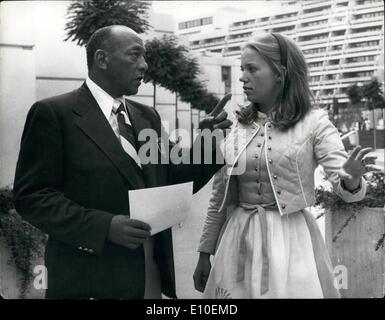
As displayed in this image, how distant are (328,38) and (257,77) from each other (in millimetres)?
762

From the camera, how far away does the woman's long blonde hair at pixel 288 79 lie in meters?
1.81

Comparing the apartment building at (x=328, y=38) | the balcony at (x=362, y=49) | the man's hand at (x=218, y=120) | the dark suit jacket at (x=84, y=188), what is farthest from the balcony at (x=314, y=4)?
the dark suit jacket at (x=84, y=188)

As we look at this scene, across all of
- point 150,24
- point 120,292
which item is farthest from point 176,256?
point 150,24

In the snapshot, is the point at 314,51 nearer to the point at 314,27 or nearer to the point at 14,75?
the point at 314,27

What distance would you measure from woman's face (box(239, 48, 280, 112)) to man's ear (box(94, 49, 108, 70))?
1.66ft

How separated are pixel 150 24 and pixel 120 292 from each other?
1.19 meters

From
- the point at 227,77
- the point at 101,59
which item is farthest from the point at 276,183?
the point at 101,59

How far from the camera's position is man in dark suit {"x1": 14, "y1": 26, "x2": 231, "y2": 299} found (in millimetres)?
1733

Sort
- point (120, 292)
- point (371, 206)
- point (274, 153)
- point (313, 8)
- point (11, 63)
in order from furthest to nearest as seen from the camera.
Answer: point (371, 206)
point (313, 8)
point (11, 63)
point (120, 292)
point (274, 153)

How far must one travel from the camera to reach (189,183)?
6.43 ft

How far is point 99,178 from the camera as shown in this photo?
182 cm

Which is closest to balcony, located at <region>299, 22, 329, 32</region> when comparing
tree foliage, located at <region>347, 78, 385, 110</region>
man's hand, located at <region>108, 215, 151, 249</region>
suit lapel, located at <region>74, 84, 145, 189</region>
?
tree foliage, located at <region>347, 78, 385, 110</region>
